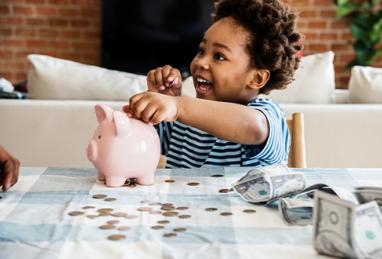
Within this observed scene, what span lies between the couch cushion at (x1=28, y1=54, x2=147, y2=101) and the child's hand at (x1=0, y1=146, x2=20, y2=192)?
1.30 metres

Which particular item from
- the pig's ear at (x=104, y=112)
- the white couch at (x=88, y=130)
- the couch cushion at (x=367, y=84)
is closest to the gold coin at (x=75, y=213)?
the pig's ear at (x=104, y=112)

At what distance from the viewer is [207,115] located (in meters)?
1.12

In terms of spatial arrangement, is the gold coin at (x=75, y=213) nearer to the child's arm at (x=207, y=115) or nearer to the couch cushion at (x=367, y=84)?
the child's arm at (x=207, y=115)

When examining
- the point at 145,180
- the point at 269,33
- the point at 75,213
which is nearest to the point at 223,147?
the point at 269,33

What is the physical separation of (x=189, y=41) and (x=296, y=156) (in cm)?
357

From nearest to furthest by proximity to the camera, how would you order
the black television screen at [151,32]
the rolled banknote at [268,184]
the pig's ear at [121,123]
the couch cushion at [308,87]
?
the rolled banknote at [268,184], the pig's ear at [121,123], the couch cushion at [308,87], the black television screen at [151,32]

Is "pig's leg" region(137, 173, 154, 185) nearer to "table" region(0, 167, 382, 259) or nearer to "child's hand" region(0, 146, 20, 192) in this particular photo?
"table" region(0, 167, 382, 259)

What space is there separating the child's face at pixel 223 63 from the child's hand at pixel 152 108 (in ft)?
1.06

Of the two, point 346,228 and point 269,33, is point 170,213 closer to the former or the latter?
point 346,228

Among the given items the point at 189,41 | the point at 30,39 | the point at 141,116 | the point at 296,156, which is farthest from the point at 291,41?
the point at 30,39

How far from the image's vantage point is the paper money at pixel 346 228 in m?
0.70

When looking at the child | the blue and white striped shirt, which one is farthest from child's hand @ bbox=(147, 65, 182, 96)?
the blue and white striped shirt

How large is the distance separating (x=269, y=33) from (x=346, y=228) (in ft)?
2.53

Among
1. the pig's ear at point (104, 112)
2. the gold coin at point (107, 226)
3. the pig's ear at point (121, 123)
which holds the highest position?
the pig's ear at point (104, 112)
